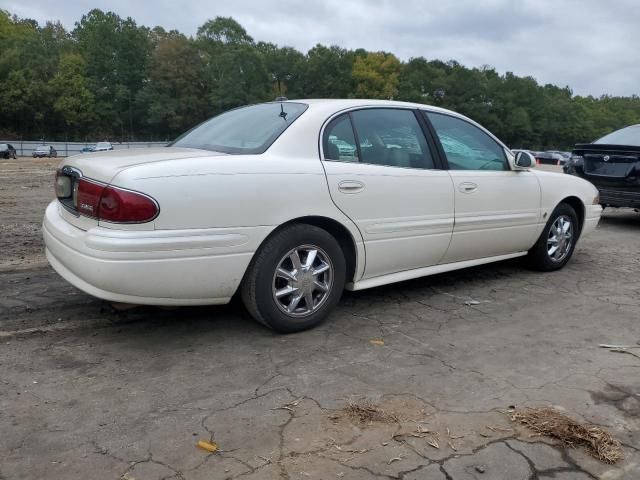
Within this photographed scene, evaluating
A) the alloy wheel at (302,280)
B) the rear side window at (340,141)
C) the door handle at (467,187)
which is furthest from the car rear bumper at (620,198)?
the alloy wheel at (302,280)

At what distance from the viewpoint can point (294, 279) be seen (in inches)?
141

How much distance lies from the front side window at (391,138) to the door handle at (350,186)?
23 centimetres

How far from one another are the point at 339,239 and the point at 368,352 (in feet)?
2.67

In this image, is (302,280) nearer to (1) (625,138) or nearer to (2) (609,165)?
(2) (609,165)

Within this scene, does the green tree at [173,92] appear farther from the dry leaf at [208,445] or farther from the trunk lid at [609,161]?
the dry leaf at [208,445]

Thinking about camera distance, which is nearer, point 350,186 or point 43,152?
point 350,186

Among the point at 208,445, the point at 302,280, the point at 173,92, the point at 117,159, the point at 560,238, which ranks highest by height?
the point at 173,92

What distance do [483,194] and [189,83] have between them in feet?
242

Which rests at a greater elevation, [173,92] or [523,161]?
[173,92]

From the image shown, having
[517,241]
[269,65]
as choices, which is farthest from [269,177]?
[269,65]

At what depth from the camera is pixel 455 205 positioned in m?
4.41

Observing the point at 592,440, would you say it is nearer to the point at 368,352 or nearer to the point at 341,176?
the point at 368,352

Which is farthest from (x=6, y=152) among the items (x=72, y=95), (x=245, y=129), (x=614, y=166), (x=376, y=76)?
(x=376, y=76)

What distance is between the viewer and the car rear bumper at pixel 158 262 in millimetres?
3018
